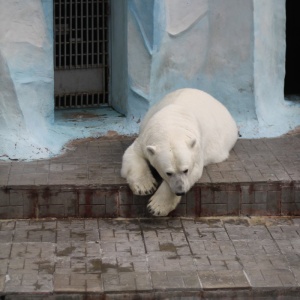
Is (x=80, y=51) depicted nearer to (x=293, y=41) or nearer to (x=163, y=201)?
(x=163, y=201)

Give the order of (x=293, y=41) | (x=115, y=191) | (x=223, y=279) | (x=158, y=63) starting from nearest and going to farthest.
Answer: (x=223, y=279) → (x=115, y=191) → (x=158, y=63) → (x=293, y=41)

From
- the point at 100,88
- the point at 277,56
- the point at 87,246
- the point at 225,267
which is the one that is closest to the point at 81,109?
the point at 100,88

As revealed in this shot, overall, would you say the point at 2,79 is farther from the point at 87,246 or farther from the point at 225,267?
the point at 225,267

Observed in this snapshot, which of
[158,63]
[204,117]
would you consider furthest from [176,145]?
[158,63]

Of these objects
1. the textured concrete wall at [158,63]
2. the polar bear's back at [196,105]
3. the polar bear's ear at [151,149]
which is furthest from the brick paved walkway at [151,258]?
the textured concrete wall at [158,63]

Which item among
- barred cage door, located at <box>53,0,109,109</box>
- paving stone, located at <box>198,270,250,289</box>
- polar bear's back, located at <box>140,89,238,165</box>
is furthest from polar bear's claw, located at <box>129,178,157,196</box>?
barred cage door, located at <box>53,0,109,109</box>

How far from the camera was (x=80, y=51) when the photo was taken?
31.0 feet

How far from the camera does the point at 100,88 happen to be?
955 centimetres

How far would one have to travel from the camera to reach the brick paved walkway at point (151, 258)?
650cm

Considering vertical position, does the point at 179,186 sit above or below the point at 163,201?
above

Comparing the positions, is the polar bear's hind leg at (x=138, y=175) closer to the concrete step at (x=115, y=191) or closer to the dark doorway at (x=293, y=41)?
the concrete step at (x=115, y=191)

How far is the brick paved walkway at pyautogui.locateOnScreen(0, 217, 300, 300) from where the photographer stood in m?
6.50

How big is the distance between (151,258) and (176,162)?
741mm

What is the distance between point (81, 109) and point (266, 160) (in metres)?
2.03
